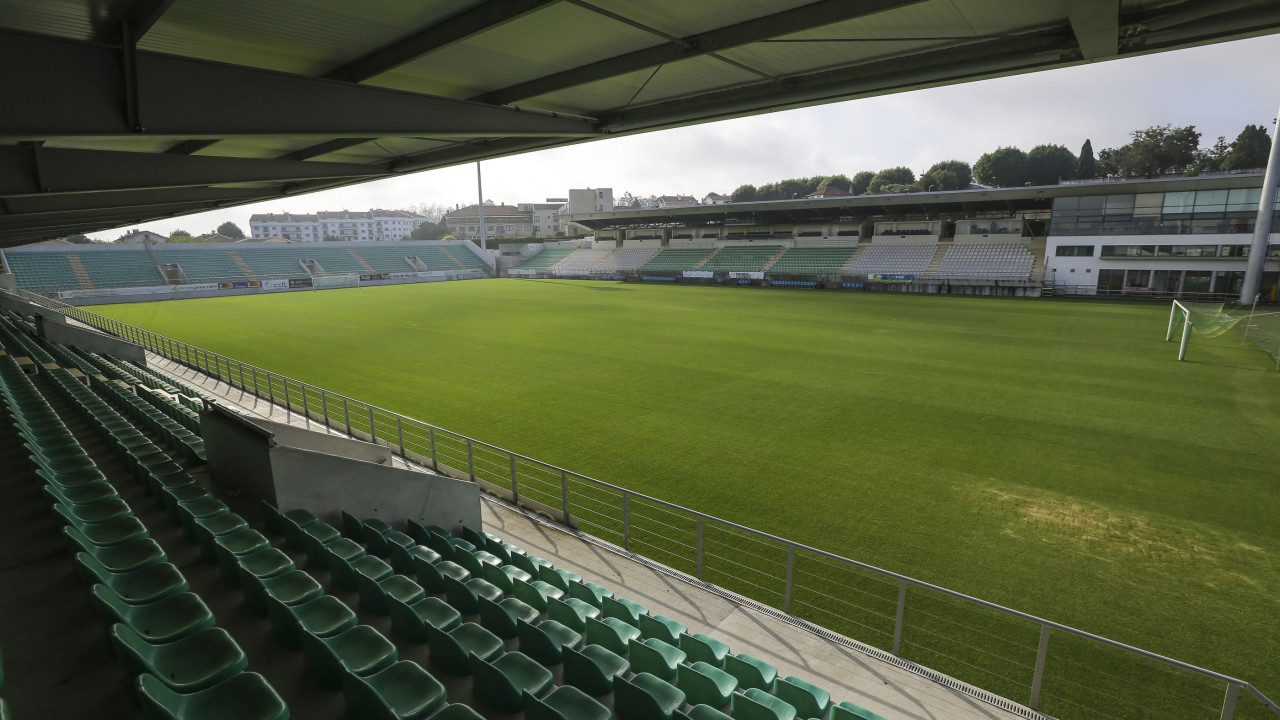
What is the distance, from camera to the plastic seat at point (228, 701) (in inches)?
111

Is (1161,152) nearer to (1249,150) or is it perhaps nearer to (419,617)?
(1249,150)

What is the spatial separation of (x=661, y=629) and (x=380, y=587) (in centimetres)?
212

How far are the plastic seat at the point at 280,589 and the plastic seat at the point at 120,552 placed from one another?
0.78 metres

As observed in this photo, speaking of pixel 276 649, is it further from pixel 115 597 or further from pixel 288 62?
pixel 288 62

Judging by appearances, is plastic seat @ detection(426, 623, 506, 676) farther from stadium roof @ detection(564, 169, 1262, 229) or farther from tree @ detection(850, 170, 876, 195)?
tree @ detection(850, 170, 876, 195)

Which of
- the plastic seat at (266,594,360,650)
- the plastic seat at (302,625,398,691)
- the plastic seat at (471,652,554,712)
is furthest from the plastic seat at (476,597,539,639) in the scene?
the plastic seat at (266,594,360,650)

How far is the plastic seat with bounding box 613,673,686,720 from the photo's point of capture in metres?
3.27

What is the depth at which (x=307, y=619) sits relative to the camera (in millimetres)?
4004

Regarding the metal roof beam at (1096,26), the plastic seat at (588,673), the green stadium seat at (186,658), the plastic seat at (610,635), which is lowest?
the plastic seat at (610,635)

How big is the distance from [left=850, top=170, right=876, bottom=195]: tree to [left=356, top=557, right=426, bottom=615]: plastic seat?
9772 centimetres

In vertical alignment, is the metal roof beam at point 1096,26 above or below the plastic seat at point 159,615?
above

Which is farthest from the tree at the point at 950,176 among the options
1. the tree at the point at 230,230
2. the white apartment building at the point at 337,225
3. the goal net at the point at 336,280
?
the tree at the point at 230,230

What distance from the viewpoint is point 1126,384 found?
14.7 metres

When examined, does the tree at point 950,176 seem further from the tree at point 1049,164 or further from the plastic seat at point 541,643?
the plastic seat at point 541,643
